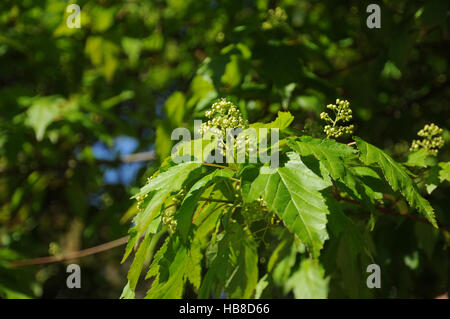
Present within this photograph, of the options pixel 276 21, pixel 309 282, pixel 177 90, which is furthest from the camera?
pixel 177 90

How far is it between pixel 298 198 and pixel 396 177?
0.31m

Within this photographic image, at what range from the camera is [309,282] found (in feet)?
6.13

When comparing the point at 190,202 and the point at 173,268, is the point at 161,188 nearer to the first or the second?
the point at 190,202

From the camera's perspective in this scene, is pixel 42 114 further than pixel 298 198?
Yes

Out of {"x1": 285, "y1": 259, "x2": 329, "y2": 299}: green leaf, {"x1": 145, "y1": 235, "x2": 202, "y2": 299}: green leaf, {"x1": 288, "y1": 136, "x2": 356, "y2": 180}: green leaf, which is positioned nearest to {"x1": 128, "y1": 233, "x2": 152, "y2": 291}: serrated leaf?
{"x1": 145, "y1": 235, "x2": 202, "y2": 299}: green leaf

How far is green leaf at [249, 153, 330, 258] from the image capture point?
953mm

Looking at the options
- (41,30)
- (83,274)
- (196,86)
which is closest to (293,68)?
(196,86)

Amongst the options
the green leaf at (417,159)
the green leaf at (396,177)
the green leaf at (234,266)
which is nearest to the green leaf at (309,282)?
the green leaf at (234,266)

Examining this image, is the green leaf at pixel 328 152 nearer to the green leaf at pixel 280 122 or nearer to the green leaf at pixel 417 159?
the green leaf at pixel 280 122

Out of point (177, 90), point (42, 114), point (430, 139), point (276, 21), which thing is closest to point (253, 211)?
point (430, 139)

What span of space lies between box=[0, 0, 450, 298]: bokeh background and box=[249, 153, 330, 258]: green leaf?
1.57 feet

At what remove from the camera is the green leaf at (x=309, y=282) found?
1.82 meters

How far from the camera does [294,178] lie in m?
1.04
